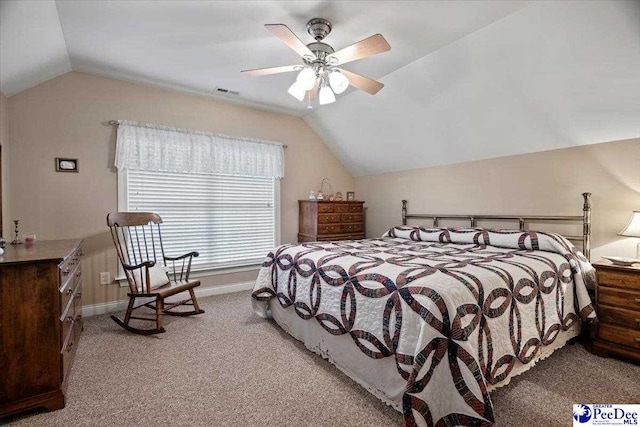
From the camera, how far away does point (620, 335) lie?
212 cm

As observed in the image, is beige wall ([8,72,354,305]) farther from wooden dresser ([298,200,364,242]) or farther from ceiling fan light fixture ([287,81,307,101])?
ceiling fan light fixture ([287,81,307,101])

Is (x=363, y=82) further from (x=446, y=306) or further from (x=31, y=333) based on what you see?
(x=31, y=333)

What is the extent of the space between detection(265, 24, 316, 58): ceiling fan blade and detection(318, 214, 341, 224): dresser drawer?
2354 mm

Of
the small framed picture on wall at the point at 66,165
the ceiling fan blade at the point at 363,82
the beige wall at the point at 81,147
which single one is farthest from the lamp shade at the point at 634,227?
the small framed picture on wall at the point at 66,165

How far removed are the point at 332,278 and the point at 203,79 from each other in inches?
105

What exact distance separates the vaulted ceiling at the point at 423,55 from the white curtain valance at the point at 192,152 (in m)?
0.56

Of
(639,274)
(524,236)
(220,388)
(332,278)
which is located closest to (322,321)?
(332,278)

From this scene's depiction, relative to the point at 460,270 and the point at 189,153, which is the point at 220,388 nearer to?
the point at 460,270

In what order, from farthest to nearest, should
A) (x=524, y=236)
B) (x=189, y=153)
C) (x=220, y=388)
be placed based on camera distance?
1. (x=189, y=153)
2. (x=524, y=236)
3. (x=220, y=388)

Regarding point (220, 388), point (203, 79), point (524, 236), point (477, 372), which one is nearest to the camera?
point (477, 372)

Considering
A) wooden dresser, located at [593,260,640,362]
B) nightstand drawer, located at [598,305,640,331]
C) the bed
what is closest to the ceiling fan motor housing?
the bed

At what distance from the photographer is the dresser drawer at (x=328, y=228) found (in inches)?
166

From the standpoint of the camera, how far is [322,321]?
7.05ft

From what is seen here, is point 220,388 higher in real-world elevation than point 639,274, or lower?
lower
